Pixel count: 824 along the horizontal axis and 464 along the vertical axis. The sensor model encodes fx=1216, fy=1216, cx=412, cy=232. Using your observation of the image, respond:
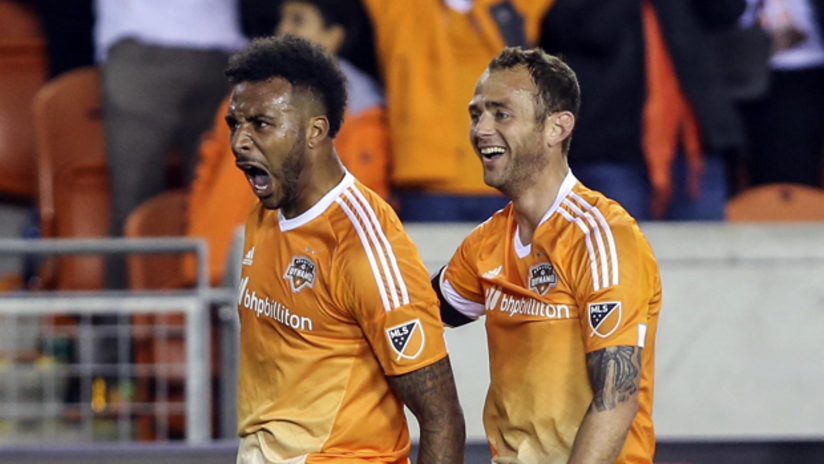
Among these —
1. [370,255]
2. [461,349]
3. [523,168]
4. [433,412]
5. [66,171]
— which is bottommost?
[461,349]

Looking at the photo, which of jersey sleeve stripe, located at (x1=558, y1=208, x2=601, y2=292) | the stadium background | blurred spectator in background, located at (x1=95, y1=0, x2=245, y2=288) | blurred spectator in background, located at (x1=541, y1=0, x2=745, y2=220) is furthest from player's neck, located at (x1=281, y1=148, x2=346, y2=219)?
blurred spectator in background, located at (x1=95, y1=0, x2=245, y2=288)

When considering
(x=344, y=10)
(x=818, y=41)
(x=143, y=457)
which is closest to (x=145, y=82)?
(x=344, y=10)

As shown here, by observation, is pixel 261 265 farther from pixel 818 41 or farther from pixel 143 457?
pixel 818 41

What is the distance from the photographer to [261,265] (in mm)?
3193

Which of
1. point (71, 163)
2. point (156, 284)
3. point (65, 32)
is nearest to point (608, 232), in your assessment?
point (156, 284)

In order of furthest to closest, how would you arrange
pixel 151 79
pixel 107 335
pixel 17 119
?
pixel 17 119 → pixel 151 79 → pixel 107 335

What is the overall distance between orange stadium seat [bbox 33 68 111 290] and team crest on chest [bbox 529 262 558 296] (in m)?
3.76

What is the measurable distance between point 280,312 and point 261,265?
18 cm

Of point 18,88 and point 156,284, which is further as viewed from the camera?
point 18,88

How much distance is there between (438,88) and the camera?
542 centimetres

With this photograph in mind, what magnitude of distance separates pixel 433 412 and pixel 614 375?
47cm

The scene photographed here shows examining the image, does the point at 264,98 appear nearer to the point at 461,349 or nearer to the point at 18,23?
the point at 461,349

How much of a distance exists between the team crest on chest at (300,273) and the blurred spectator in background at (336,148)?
2.31 metres

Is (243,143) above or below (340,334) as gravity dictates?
above
